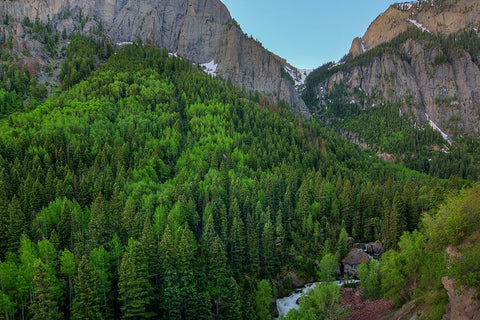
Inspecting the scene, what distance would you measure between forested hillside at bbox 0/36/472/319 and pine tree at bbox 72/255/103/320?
8.2 inches

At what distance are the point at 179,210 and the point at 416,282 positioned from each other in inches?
1820

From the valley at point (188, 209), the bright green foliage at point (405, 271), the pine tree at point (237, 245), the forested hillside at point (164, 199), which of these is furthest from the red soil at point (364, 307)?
the pine tree at point (237, 245)

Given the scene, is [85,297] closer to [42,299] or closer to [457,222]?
[42,299]

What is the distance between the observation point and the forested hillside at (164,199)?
52188 millimetres

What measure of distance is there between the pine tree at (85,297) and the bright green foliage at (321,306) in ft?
82.6

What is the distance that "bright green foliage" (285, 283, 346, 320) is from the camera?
48.7 m

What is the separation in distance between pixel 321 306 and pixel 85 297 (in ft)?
104

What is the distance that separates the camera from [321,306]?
50.4 m

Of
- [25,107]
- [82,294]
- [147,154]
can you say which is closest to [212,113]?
→ [147,154]

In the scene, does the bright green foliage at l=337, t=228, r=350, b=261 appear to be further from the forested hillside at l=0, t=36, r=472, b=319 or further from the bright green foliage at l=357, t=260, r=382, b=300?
the bright green foliage at l=357, t=260, r=382, b=300

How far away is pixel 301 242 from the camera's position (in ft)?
275

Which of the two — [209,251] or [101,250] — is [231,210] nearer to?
[209,251]

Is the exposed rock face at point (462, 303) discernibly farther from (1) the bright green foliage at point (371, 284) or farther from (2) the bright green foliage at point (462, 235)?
(1) the bright green foliage at point (371, 284)

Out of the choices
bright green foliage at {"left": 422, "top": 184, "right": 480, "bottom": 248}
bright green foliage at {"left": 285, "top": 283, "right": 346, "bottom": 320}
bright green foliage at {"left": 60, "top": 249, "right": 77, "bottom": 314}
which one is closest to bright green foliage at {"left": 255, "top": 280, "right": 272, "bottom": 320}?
bright green foliage at {"left": 285, "top": 283, "right": 346, "bottom": 320}
